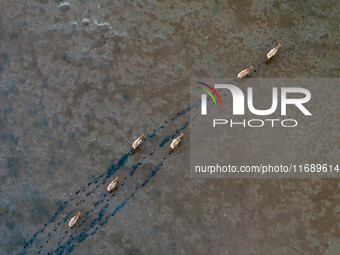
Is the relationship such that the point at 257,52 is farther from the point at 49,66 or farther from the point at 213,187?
the point at 49,66

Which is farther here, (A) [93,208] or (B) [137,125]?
(B) [137,125]

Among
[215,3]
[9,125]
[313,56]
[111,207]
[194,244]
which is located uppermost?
[215,3]

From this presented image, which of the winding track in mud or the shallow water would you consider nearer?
the shallow water

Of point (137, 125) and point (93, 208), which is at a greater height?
point (137, 125)

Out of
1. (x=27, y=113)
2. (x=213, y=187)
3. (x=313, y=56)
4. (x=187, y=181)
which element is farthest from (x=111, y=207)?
(x=313, y=56)

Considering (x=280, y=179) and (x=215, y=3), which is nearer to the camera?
(x=280, y=179)

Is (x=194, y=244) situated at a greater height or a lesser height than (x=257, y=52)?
lesser

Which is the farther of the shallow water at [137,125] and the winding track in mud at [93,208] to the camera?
the winding track in mud at [93,208]
